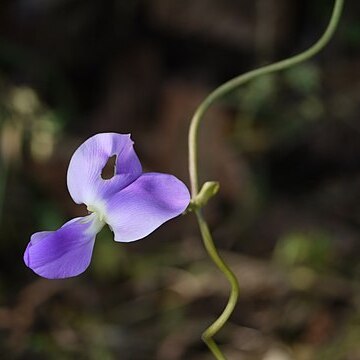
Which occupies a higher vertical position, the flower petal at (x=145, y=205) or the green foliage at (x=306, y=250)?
the flower petal at (x=145, y=205)

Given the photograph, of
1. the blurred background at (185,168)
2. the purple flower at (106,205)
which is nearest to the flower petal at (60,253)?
the purple flower at (106,205)

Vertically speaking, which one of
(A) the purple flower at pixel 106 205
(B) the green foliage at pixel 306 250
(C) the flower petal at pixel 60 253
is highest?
(A) the purple flower at pixel 106 205

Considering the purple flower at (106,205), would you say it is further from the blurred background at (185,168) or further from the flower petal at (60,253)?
the blurred background at (185,168)

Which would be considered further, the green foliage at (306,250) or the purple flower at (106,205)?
the green foliage at (306,250)

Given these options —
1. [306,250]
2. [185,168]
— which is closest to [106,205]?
[306,250]

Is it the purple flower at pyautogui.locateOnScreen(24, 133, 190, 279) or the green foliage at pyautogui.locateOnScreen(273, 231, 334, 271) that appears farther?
the green foliage at pyautogui.locateOnScreen(273, 231, 334, 271)

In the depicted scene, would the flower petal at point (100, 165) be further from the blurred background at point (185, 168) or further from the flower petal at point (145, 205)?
the blurred background at point (185, 168)

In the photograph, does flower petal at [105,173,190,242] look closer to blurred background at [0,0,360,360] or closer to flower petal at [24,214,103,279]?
flower petal at [24,214,103,279]

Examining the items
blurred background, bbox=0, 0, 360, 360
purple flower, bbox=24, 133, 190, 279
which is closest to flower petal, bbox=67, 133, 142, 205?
purple flower, bbox=24, 133, 190, 279
